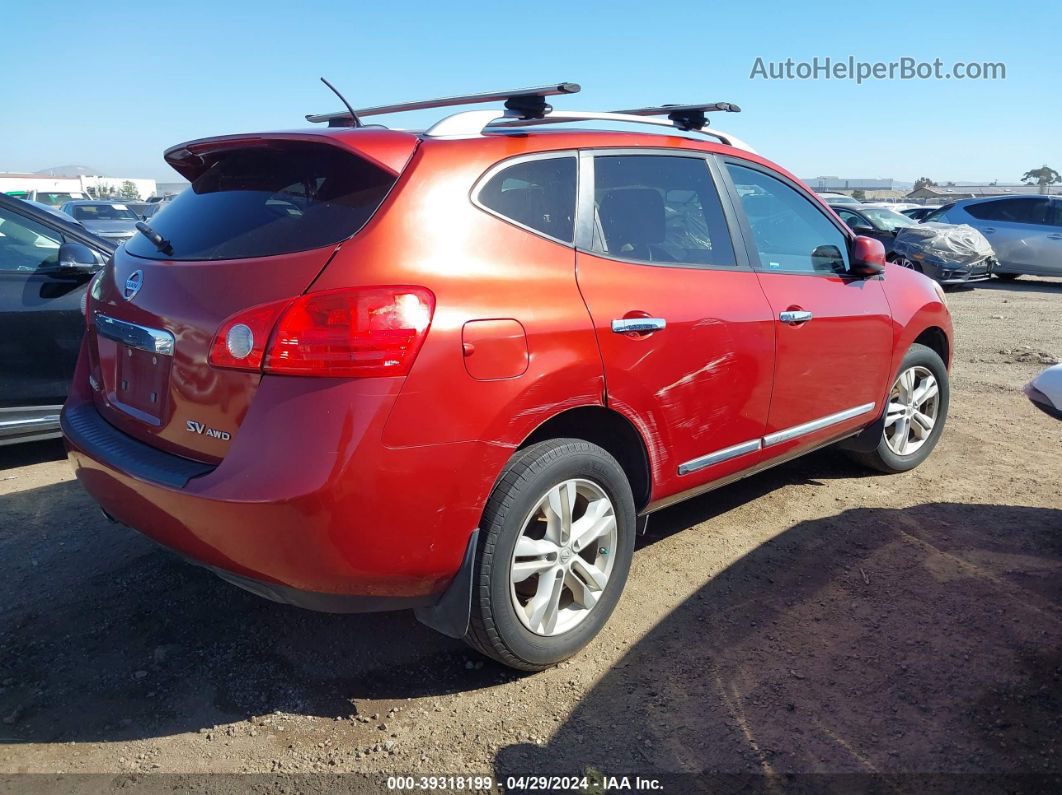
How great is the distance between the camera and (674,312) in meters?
3.03

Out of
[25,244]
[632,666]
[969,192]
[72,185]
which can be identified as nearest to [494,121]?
[632,666]

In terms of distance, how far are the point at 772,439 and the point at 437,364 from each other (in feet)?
6.33

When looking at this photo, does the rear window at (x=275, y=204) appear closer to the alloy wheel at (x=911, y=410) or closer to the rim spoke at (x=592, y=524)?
the rim spoke at (x=592, y=524)

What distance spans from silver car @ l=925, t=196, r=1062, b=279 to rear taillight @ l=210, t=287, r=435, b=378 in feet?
52.2

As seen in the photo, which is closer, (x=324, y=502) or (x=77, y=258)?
(x=324, y=502)

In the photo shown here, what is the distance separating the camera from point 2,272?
471 centimetres

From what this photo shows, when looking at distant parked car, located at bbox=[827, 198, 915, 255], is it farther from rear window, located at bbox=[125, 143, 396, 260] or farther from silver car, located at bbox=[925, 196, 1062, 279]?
rear window, located at bbox=[125, 143, 396, 260]

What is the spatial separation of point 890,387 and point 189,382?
11.7 feet

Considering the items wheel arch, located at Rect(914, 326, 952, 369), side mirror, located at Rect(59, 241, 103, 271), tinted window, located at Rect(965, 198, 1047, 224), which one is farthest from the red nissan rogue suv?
tinted window, located at Rect(965, 198, 1047, 224)

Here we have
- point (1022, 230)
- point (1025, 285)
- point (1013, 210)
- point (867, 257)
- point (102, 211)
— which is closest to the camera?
point (867, 257)

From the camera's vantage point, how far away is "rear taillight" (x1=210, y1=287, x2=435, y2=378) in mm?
2250

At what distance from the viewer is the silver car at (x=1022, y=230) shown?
49.6ft

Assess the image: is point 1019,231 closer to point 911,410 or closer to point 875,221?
point 875,221

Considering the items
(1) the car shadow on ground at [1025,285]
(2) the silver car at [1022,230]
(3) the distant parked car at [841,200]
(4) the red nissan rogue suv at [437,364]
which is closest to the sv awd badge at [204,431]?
(4) the red nissan rogue suv at [437,364]
